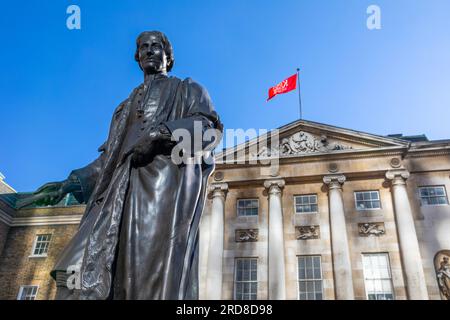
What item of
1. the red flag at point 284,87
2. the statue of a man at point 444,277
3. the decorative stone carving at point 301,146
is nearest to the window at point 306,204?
the decorative stone carving at point 301,146

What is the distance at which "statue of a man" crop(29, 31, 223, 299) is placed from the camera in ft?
7.12

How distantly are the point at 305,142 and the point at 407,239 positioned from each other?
8816 millimetres

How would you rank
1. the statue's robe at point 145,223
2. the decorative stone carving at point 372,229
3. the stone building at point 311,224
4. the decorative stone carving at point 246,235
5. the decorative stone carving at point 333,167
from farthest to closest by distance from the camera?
1. the decorative stone carving at point 333,167
2. the decorative stone carving at point 246,235
3. the decorative stone carving at point 372,229
4. the stone building at point 311,224
5. the statue's robe at point 145,223

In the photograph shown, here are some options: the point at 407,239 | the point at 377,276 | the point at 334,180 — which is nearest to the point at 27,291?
the point at 334,180

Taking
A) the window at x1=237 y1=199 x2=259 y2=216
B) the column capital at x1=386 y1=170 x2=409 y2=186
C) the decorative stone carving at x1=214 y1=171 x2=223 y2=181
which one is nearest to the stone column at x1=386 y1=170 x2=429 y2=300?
the column capital at x1=386 y1=170 x2=409 y2=186

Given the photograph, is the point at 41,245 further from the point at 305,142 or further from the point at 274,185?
the point at 305,142

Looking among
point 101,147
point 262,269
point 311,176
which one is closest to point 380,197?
point 311,176

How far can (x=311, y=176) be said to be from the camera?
2488cm

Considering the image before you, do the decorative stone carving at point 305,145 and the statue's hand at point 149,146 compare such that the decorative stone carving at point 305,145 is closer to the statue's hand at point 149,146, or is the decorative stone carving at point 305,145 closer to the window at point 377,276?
the window at point 377,276

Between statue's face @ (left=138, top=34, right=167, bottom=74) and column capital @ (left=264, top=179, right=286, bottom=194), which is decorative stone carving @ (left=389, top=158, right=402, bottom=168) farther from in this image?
statue's face @ (left=138, top=34, right=167, bottom=74)

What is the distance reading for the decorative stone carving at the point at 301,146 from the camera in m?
26.0

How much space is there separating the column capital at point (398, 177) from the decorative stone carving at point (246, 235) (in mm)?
8607

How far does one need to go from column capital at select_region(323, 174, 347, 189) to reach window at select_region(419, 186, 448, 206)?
449 cm
